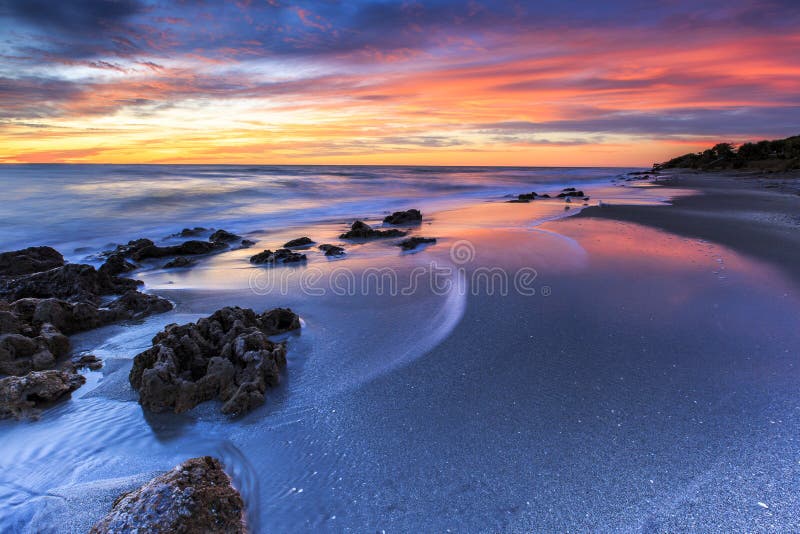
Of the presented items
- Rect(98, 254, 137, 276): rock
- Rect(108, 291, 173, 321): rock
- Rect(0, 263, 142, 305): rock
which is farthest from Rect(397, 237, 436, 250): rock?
Rect(98, 254, 137, 276): rock

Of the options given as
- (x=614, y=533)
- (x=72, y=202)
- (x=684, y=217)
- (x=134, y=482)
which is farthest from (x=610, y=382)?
(x=72, y=202)

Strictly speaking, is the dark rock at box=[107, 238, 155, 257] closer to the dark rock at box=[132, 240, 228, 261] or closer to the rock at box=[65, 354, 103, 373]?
the dark rock at box=[132, 240, 228, 261]

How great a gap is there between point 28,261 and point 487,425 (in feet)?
25.5

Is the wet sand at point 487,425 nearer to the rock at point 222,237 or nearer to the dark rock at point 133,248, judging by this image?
the dark rock at point 133,248

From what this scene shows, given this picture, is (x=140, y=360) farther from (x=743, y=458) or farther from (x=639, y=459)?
(x=743, y=458)

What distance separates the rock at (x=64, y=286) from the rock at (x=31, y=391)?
2.37m

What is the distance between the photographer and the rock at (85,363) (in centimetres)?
349

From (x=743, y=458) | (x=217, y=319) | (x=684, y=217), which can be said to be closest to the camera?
(x=743, y=458)

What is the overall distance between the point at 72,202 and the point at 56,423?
21053mm

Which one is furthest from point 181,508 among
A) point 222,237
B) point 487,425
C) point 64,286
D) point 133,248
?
point 222,237

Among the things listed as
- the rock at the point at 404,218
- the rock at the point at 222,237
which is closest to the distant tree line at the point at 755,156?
the rock at the point at 404,218

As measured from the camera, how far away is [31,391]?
2.96 meters

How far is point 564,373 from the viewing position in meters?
3.12

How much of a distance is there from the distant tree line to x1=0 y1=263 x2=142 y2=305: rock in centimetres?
3624
